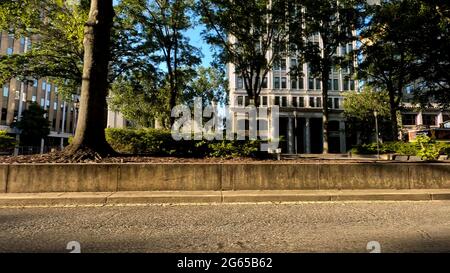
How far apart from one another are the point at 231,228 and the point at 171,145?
974 centimetres

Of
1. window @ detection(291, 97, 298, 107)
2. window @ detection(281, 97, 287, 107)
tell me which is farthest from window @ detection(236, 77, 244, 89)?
window @ detection(291, 97, 298, 107)

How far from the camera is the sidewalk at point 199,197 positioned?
25.0 feet

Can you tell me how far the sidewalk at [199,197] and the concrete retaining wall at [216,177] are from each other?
0.35 m

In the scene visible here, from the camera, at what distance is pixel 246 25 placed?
20797 millimetres

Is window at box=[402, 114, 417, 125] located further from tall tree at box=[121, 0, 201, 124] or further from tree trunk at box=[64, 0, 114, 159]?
tree trunk at box=[64, 0, 114, 159]

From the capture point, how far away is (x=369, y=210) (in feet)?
22.9

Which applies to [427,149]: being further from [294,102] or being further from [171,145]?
[294,102]

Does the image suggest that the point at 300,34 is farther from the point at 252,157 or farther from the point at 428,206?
the point at 428,206

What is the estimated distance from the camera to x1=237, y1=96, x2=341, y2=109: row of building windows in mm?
56656

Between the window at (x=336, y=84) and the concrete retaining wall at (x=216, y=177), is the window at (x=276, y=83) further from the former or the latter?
the concrete retaining wall at (x=216, y=177)

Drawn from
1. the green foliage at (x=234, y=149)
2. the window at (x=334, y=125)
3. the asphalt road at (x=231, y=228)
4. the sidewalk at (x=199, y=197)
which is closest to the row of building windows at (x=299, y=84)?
the window at (x=334, y=125)

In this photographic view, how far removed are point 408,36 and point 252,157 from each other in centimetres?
2180

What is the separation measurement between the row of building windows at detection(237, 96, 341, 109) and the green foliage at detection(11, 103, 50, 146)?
120 feet
